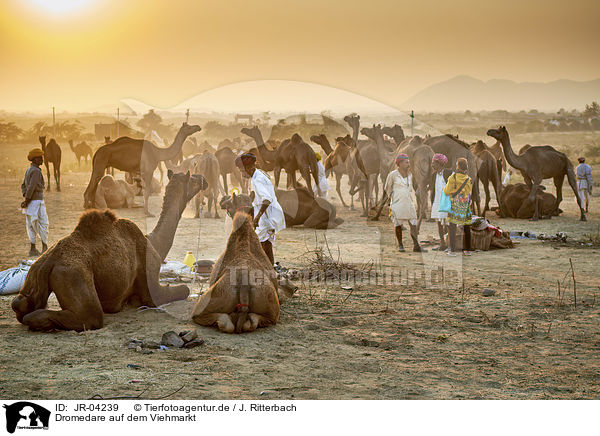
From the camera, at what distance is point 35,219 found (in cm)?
1048

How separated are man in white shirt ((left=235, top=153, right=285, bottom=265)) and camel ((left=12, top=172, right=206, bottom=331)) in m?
0.92

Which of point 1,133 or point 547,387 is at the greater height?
point 1,133

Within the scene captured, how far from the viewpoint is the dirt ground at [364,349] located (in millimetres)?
5039

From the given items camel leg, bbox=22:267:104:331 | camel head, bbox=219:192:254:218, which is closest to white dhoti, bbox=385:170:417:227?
camel head, bbox=219:192:254:218

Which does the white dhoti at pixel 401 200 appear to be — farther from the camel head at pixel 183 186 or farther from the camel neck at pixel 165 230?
the camel neck at pixel 165 230

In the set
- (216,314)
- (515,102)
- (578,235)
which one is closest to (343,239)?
(578,235)

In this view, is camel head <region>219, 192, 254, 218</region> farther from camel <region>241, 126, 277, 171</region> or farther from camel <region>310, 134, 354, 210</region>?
camel <region>310, 134, 354, 210</region>

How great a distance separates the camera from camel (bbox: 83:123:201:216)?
50.8ft

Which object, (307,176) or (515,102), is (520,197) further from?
(515,102)

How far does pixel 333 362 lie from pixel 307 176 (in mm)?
11311

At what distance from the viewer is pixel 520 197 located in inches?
658

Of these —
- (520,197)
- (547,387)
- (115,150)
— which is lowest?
(547,387)

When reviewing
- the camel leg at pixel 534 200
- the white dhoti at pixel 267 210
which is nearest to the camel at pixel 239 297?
the white dhoti at pixel 267 210
